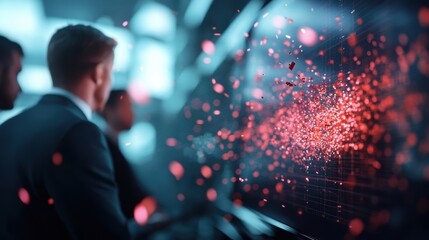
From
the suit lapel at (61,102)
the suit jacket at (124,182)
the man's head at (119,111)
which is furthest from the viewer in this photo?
the man's head at (119,111)

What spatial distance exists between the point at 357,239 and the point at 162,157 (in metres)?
1.67

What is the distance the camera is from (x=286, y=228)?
111cm

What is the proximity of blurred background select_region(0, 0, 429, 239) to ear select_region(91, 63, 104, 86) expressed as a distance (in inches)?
25.5

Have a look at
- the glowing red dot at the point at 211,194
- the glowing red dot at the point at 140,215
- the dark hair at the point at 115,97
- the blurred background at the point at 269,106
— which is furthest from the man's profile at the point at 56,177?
the glowing red dot at the point at 211,194

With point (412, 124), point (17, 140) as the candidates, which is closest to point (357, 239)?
point (412, 124)

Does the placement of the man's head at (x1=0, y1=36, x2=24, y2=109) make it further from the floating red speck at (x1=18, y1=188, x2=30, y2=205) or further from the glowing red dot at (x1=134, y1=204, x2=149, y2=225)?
the floating red speck at (x1=18, y1=188, x2=30, y2=205)

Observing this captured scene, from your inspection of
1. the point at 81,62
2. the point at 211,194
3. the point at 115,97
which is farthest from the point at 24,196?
the point at 211,194

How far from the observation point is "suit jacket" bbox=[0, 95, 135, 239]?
96cm

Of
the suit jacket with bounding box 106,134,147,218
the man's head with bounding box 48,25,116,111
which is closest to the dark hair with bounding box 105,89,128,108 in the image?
the suit jacket with bounding box 106,134,147,218

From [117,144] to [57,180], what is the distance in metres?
1.15

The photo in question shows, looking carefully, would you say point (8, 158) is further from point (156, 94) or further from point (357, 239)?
point (156, 94)

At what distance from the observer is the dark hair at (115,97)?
203cm

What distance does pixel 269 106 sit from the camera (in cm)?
139

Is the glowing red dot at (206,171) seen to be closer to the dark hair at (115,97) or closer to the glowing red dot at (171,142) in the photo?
the glowing red dot at (171,142)
